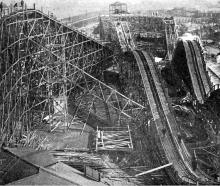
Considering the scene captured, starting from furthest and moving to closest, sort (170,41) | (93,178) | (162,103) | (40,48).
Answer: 1. (170,41)
2. (162,103)
3. (40,48)
4. (93,178)

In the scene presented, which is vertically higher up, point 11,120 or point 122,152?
point 11,120

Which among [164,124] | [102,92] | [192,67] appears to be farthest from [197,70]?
[102,92]

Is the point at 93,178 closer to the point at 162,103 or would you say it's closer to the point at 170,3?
the point at 162,103

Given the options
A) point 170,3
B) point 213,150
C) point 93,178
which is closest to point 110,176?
point 93,178

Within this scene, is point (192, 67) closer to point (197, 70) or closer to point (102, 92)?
point (197, 70)

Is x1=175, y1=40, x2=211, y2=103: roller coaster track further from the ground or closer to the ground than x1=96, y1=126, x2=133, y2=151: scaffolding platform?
further from the ground

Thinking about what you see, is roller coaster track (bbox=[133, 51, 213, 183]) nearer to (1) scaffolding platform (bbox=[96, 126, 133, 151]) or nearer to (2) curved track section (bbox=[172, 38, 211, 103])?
(1) scaffolding platform (bbox=[96, 126, 133, 151])

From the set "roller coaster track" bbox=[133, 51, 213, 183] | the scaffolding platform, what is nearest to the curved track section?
"roller coaster track" bbox=[133, 51, 213, 183]
